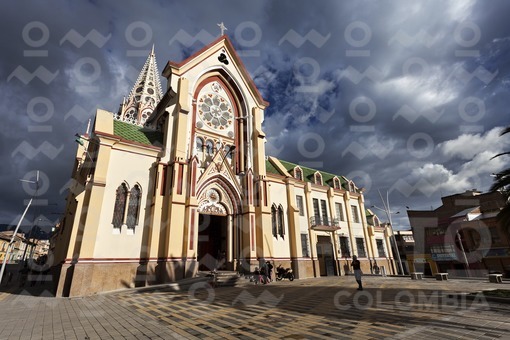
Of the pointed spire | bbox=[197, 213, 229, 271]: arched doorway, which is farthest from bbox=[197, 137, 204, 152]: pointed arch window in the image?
the pointed spire

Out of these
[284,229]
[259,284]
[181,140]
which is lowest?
[259,284]

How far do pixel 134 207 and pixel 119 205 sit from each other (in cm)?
101

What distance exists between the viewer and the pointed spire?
4347cm

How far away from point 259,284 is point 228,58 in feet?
74.5

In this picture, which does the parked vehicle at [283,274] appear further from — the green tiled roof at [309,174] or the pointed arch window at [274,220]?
the green tiled roof at [309,174]

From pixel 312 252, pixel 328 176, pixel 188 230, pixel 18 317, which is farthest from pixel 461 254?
pixel 18 317

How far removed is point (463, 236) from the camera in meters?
40.0

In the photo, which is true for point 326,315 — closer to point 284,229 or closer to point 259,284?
point 259,284

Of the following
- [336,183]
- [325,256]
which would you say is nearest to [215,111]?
[325,256]

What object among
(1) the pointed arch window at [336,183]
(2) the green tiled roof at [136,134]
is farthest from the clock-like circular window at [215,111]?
(1) the pointed arch window at [336,183]

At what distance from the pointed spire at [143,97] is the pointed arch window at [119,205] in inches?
1037

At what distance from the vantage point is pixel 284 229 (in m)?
26.6

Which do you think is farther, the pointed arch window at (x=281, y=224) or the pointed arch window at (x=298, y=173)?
the pointed arch window at (x=298, y=173)

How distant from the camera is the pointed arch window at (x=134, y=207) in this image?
18.2m
